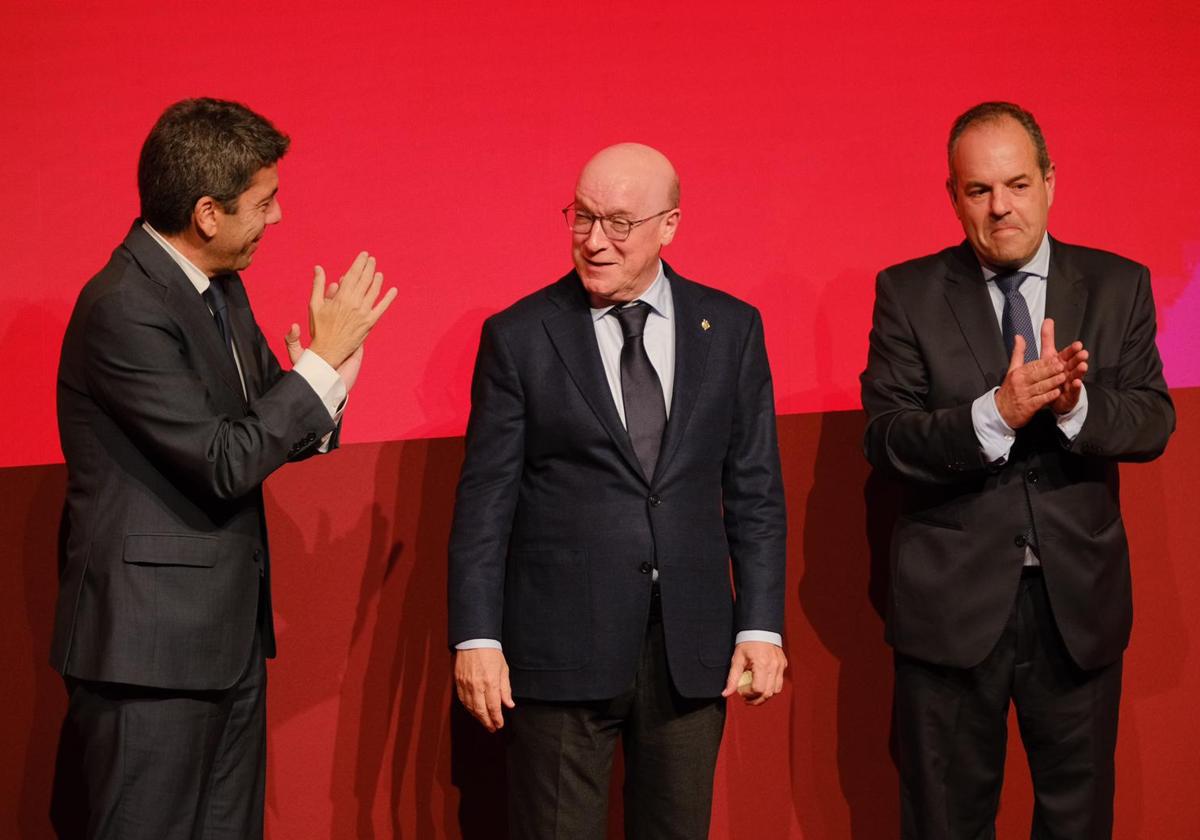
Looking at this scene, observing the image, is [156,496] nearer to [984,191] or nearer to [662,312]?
[662,312]

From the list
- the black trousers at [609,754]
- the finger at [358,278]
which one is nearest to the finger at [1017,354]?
the black trousers at [609,754]

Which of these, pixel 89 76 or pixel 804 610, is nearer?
pixel 89 76

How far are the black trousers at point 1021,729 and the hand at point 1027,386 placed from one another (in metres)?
0.36

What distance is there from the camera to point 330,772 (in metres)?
3.07

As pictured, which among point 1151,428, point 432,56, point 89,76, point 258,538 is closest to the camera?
point 258,538

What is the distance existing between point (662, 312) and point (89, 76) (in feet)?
4.61

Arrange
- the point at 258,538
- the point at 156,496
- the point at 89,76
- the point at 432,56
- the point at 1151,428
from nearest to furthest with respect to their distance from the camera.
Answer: the point at 156,496 → the point at 258,538 → the point at 1151,428 → the point at 89,76 → the point at 432,56

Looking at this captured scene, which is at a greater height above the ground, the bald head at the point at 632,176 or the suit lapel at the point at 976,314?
the bald head at the point at 632,176

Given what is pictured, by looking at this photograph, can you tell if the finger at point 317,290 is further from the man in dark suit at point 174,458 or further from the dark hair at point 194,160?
the dark hair at point 194,160

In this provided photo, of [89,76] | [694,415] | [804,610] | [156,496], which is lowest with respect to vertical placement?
[804,610]

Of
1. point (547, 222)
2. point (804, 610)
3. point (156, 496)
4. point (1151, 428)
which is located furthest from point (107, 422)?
point (1151, 428)

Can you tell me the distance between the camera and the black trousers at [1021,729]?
2.73 m

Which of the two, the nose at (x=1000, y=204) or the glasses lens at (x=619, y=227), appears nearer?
the glasses lens at (x=619, y=227)

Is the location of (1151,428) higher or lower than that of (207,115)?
lower
